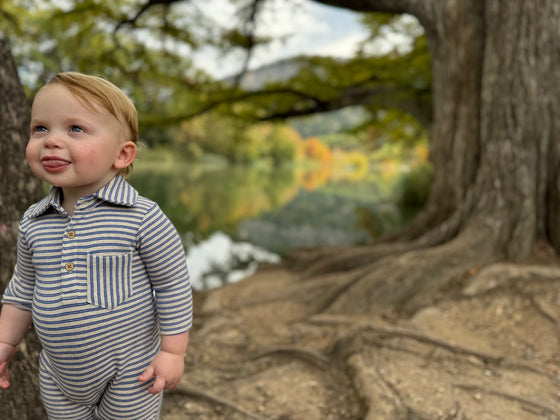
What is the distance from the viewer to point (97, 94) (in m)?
1.14

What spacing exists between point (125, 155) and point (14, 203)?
734 mm

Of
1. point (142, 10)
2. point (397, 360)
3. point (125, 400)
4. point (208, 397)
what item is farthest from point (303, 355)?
point (142, 10)

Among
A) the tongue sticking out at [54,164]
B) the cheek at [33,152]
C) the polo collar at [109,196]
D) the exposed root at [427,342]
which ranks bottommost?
the exposed root at [427,342]

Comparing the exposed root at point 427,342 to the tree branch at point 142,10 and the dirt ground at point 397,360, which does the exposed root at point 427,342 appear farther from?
the tree branch at point 142,10

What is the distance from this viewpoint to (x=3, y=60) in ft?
5.56

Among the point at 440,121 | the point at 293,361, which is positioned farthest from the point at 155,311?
the point at 440,121

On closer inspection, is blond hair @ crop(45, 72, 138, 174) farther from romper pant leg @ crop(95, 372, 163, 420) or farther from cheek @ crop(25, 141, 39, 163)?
romper pant leg @ crop(95, 372, 163, 420)

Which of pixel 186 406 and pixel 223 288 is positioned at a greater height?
pixel 186 406

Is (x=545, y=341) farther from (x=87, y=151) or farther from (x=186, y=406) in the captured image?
(x=87, y=151)

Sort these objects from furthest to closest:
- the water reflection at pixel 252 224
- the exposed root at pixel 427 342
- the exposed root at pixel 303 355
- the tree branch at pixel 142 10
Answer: the water reflection at pixel 252 224 → the tree branch at pixel 142 10 → the exposed root at pixel 303 355 → the exposed root at pixel 427 342

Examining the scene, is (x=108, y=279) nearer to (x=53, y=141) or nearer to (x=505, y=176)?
(x=53, y=141)

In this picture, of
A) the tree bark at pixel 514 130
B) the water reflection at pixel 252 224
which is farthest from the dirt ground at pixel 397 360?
the water reflection at pixel 252 224

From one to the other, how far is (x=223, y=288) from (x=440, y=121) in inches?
130

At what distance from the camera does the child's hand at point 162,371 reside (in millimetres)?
1211
